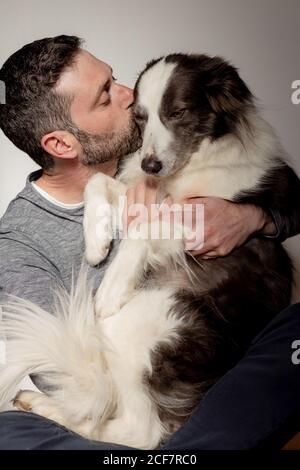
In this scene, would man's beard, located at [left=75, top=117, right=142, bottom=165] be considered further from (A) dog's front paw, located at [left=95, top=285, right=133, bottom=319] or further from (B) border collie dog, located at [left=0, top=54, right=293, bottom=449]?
(A) dog's front paw, located at [left=95, top=285, right=133, bottom=319]

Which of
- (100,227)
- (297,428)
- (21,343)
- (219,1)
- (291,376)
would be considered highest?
(219,1)

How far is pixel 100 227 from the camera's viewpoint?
1.85m

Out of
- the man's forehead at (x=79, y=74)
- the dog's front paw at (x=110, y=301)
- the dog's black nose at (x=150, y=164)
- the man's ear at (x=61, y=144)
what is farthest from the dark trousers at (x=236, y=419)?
the man's forehead at (x=79, y=74)

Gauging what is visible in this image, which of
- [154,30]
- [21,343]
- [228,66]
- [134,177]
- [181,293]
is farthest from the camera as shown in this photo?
[154,30]

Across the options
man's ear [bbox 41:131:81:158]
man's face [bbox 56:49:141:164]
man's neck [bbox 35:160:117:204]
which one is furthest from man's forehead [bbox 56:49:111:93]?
man's neck [bbox 35:160:117:204]

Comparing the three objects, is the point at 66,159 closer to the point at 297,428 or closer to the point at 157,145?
the point at 157,145

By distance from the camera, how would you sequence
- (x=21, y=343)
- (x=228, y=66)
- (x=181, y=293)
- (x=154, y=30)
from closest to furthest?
(x=21, y=343)
(x=181, y=293)
(x=228, y=66)
(x=154, y=30)

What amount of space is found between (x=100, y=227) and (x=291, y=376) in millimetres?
773

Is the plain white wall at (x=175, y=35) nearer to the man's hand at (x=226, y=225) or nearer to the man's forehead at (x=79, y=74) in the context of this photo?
the man's forehead at (x=79, y=74)

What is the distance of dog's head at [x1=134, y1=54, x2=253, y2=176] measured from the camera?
1.95 m

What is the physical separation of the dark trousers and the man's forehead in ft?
3.81

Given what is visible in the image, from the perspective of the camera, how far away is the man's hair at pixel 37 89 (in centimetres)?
209

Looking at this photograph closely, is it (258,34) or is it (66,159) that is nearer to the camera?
(66,159)

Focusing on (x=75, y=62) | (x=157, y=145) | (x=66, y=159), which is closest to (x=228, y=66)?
(x=157, y=145)
